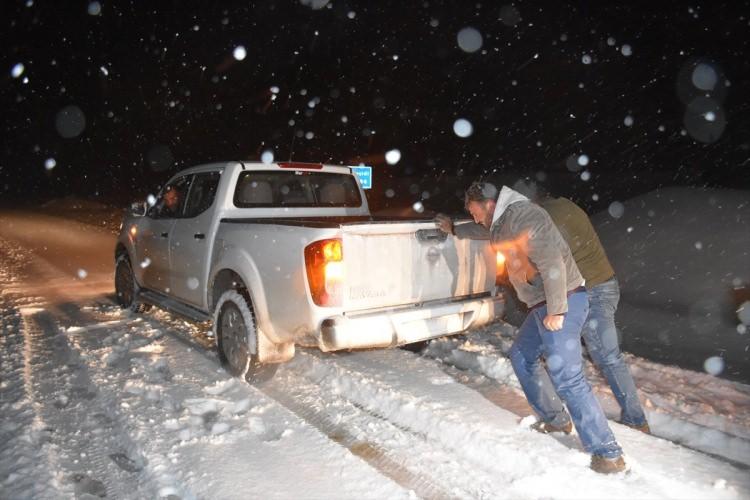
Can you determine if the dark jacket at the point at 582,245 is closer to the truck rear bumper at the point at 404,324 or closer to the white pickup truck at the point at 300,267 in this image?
the white pickup truck at the point at 300,267

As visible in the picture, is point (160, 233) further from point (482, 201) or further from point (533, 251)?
point (533, 251)

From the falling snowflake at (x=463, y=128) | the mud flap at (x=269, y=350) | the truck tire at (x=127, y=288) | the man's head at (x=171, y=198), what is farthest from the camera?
the falling snowflake at (x=463, y=128)

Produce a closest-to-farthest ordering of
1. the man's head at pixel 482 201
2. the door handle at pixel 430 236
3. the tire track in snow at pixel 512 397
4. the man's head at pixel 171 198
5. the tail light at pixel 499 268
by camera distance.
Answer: the man's head at pixel 482 201 → the tire track in snow at pixel 512 397 → the door handle at pixel 430 236 → the tail light at pixel 499 268 → the man's head at pixel 171 198

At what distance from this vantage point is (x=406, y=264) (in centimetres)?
428

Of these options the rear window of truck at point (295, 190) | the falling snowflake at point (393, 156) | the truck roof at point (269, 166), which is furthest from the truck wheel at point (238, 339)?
the falling snowflake at point (393, 156)

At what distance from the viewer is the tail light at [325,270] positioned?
3.90 metres

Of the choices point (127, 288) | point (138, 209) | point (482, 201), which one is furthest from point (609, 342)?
point (127, 288)

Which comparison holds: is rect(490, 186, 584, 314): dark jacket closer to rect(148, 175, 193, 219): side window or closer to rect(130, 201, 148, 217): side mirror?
rect(148, 175, 193, 219): side window

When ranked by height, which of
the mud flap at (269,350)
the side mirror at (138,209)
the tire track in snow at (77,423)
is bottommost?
the tire track in snow at (77,423)

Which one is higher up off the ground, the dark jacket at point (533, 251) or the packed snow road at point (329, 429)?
the dark jacket at point (533, 251)

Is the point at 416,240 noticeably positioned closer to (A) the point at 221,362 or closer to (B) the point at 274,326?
(B) the point at 274,326

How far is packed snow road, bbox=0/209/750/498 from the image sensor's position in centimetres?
309

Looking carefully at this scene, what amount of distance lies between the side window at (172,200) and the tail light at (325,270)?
2.62 metres

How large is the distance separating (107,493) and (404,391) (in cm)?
218
